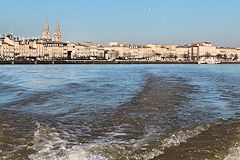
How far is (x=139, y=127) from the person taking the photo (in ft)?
29.6

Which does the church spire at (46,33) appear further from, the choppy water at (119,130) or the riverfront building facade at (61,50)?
the choppy water at (119,130)

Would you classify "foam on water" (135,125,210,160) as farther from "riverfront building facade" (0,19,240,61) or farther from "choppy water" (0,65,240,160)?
"riverfront building facade" (0,19,240,61)

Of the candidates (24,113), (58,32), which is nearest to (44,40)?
(58,32)

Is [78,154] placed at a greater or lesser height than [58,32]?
lesser

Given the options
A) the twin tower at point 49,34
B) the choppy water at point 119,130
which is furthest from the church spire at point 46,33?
the choppy water at point 119,130

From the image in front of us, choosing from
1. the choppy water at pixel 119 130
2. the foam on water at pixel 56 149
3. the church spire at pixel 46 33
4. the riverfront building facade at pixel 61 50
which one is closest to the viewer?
the foam on water at pixel 56 149

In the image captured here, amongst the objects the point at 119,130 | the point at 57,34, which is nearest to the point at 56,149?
the point at 119,130

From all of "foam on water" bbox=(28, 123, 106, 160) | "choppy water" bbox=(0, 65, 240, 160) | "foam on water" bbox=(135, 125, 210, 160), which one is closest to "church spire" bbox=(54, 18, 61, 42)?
"choppy water" bbox=(0, 65, 240, 160)

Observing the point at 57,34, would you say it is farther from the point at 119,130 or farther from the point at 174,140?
the point at 174,140

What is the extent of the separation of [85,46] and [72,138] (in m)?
173

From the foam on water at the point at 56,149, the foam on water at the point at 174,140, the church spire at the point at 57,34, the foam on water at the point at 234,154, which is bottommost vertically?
the foam on water at the point at 234,154

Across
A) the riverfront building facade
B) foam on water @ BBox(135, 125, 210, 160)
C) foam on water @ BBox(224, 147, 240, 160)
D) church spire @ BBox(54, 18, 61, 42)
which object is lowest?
Answer: foam on water @ BBox(224, 147, 240, 160)

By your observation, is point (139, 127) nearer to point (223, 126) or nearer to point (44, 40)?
point (223, 126)

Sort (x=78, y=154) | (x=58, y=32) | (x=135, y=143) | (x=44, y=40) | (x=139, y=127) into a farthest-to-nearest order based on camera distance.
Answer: (x=58, y=32), (x=44, y=40), (x=139, y=127), (x=135, y=143), (x=78, y=154)
